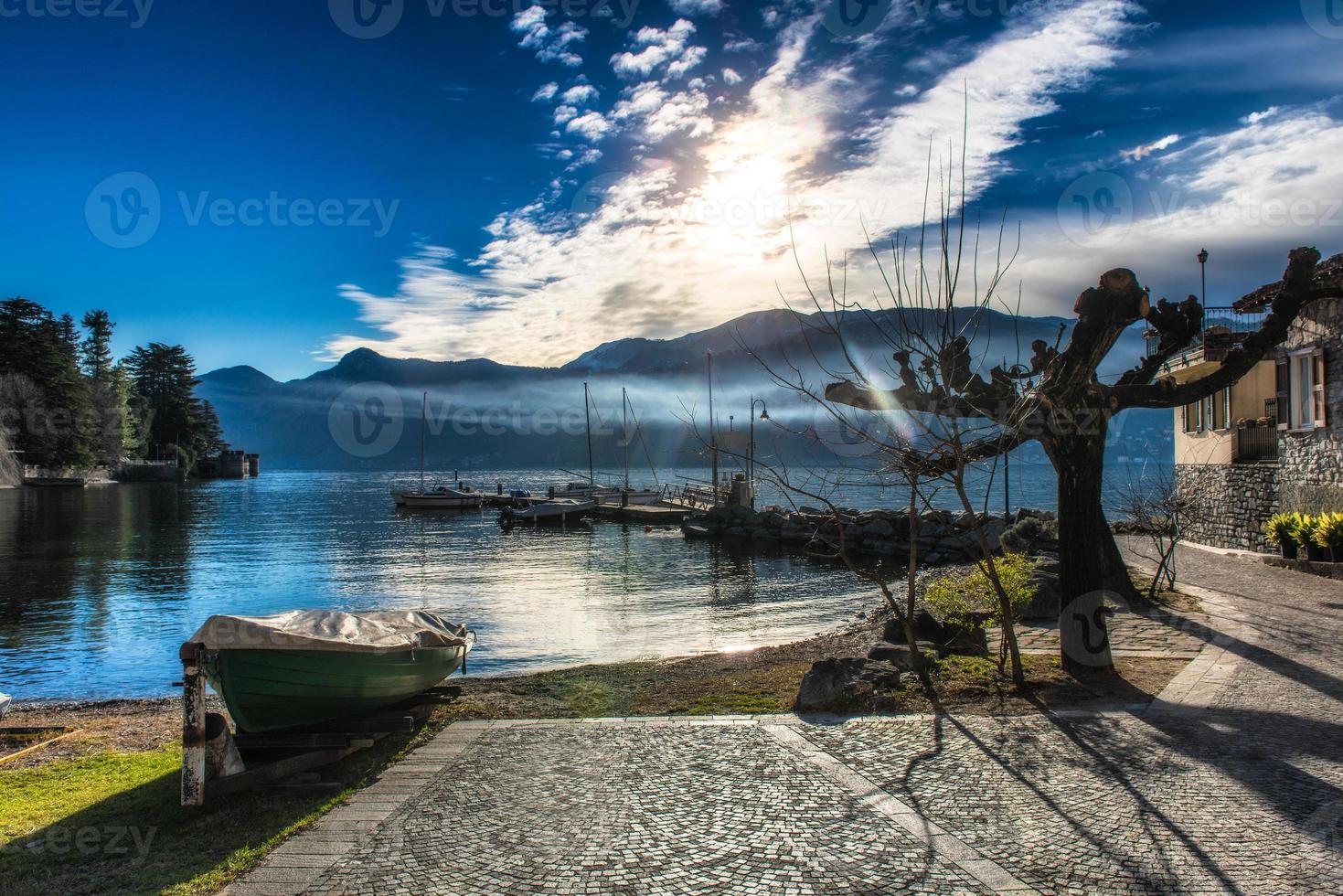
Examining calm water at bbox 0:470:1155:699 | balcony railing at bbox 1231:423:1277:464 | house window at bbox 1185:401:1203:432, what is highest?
house window at bbox 1185:401:1203:432

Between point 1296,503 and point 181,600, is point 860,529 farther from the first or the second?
point 181,600

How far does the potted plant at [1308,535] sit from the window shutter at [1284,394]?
2.56 meters

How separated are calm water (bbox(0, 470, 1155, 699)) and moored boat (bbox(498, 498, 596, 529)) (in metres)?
3.50

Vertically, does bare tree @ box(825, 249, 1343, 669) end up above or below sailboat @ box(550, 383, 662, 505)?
above

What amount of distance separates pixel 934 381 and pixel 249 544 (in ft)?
152

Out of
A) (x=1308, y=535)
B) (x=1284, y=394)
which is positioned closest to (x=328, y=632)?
(x=1308, y=535)

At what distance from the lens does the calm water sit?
17734mm

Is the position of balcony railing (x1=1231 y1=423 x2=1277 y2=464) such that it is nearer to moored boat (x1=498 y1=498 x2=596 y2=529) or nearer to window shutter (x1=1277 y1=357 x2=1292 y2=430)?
window shutter (x1=1277 y1=357 x2=1292 y2=430)

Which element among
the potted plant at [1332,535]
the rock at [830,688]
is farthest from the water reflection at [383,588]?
the potted plant at [1332,535]

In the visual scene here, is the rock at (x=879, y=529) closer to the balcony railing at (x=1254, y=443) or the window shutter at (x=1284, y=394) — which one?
the balcony railing at (x=1254, y=443)

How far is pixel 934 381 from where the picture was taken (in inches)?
322

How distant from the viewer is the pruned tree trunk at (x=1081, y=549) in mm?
8844

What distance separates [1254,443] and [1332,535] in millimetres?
7126

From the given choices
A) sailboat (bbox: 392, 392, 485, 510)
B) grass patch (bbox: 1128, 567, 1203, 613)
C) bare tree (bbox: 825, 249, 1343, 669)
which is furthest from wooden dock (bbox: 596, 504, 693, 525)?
bare tree (bbox: 825, 249, 1343, 669)
